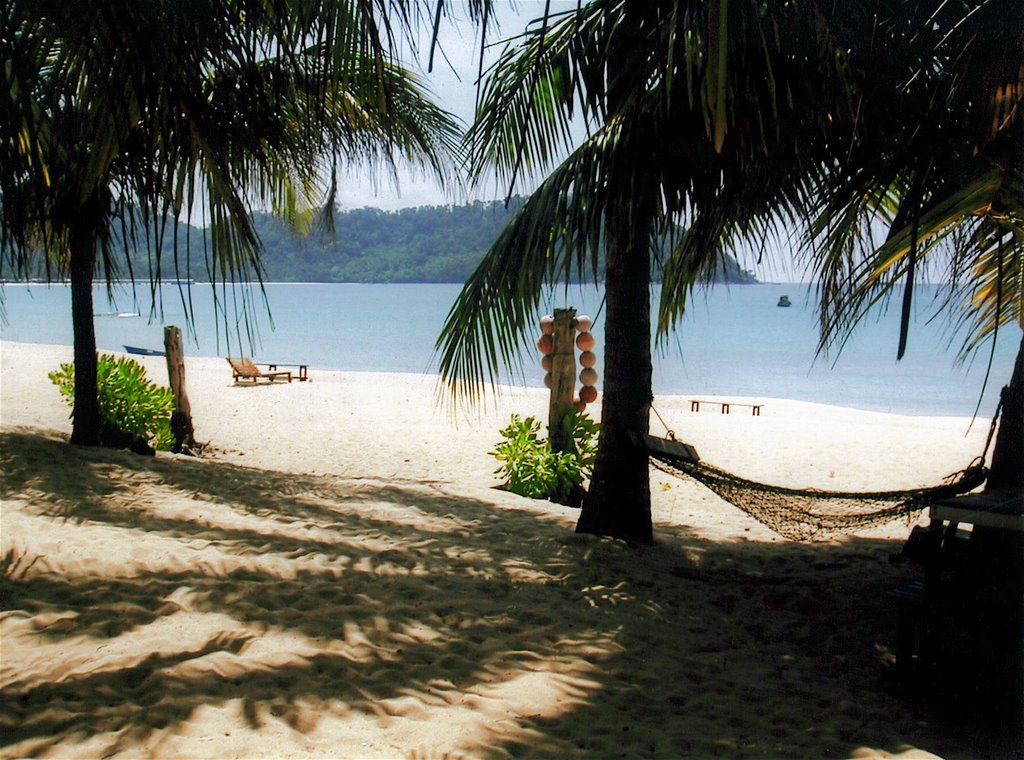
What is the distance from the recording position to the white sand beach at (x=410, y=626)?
7.67 ft

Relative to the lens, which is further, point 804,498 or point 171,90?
point 804,498

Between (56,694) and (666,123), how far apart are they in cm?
345

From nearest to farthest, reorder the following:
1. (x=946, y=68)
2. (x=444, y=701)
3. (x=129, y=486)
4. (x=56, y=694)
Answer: (x=56, y=694), (x=444, y=701), (x=946, y=68), (x=129, y=486)

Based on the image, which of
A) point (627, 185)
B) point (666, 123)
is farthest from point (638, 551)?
point (666, 123)

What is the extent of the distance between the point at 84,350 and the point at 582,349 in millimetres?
4768

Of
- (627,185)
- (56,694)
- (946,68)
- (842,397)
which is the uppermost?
(946,68)

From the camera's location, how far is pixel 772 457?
929cm

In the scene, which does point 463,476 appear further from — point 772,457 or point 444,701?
point 444,701

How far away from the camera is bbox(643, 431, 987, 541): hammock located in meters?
3.85

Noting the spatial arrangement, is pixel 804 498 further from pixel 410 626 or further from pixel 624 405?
pixel 410 626

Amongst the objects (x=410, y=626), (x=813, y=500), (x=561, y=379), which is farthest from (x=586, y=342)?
(x=410, y=626)

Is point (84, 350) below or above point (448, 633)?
above

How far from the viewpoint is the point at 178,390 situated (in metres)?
8.42

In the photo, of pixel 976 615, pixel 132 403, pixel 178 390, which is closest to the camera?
pixel 976 615
